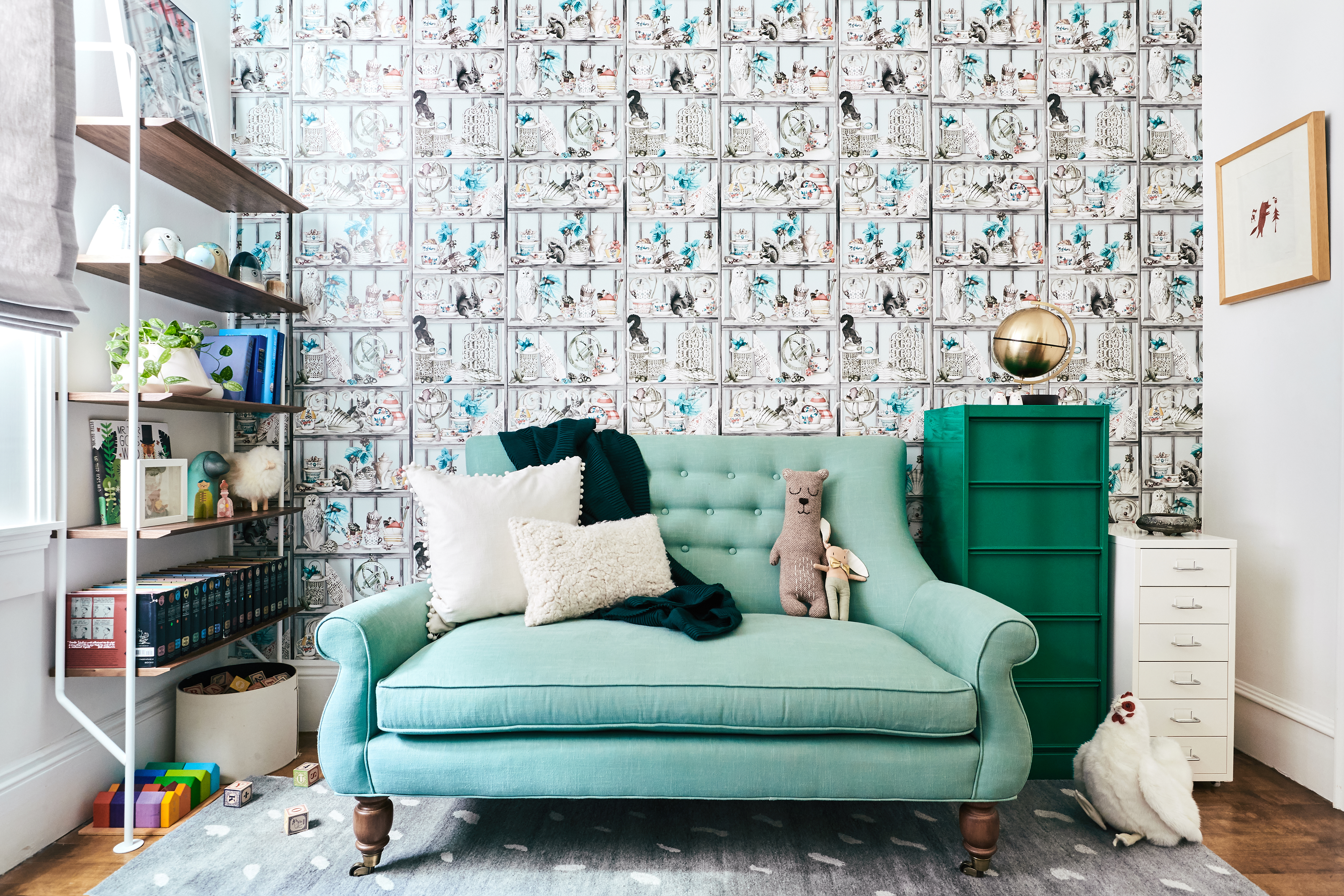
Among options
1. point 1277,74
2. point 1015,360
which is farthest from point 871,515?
point 1277,74

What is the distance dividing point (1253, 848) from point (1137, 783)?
0.34 metres

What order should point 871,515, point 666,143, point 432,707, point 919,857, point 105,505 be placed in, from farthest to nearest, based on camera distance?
1. point 666,143
2. point 871,515
3. point 105,505
4. point 919,857
5. point 432,707

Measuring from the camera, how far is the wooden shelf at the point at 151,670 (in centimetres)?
184

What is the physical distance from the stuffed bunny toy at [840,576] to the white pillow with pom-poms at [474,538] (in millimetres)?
807

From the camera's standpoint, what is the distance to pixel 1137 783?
1.78m

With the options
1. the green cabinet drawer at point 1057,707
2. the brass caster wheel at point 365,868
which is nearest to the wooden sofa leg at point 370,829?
the brass caster wheel at point 365,868

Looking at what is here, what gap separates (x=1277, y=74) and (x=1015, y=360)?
122 centimetres

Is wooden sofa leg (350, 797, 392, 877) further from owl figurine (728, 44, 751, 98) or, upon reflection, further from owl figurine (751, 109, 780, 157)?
owl figurine (728, 44, 751, 98)

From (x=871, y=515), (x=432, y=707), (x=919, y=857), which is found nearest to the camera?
(x=432, y=707)

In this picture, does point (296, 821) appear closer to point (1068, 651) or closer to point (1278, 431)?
point (1068, 651)

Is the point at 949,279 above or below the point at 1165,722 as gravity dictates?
above

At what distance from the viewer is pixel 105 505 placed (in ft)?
6.35

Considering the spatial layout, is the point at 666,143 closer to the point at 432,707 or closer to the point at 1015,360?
the point at 1015,360

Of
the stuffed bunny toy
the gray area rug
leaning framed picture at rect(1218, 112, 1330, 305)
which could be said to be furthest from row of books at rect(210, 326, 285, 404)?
leaning framed picture at rect(1218, 112, 1330, 305)
